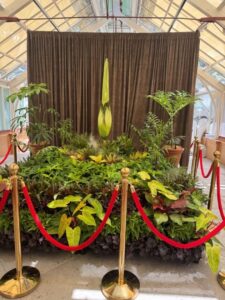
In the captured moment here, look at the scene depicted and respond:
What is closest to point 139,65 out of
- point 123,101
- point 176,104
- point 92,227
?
point 123,101

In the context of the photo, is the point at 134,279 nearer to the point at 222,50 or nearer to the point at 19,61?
the point at 222,50

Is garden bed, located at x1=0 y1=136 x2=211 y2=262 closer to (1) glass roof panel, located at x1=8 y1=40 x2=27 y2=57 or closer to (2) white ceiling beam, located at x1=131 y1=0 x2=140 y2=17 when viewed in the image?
(1) glass roof panel, located at x1=8 y1=40 x2=27 y2=57

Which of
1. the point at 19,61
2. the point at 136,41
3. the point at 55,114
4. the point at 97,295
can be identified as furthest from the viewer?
the point at 19,61

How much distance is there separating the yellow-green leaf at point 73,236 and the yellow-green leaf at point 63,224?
0.06 metres

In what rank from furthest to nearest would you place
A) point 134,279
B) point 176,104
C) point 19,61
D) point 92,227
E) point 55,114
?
point 19,61
point 55,114
point 176,104
point 92,227
point 134,279

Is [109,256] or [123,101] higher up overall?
[123,101]

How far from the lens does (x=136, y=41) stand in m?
4.18

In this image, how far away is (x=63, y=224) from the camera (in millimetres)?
1988

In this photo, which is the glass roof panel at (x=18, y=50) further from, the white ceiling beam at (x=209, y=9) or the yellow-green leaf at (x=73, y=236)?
the yellow-green leaf at (x=73, y=236)

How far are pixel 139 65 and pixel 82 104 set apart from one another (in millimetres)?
1333

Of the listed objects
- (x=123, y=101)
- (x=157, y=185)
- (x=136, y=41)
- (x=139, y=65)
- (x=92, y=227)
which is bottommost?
(x=92, y=227)

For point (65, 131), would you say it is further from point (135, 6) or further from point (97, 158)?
point (135, 6)

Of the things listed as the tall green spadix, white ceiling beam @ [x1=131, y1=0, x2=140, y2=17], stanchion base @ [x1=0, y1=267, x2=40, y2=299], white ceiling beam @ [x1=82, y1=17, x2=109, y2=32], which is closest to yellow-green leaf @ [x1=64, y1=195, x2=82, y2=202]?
stanchion base @ [x1=0, y1=267, x2=40, y2=299]

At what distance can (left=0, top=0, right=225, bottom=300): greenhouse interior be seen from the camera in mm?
1779
